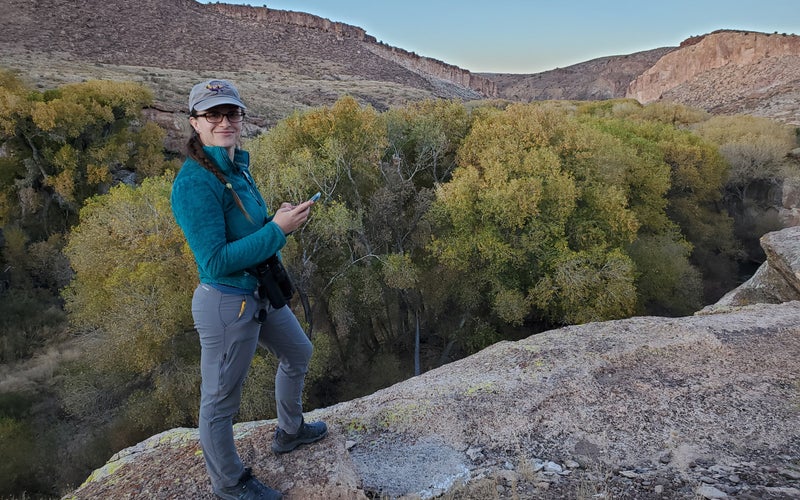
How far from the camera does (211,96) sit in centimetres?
226

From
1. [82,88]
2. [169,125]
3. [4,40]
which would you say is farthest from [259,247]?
[4,40]

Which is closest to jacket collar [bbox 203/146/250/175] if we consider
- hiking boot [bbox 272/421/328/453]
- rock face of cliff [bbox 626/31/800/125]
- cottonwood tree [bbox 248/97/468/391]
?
hiking boot [bbox 272/421/328/453]

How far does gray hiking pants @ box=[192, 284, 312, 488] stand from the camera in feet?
7.66

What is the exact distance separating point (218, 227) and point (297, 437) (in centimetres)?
194

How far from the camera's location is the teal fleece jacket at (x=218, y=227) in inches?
86.0

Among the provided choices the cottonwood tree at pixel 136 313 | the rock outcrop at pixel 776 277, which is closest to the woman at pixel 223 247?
the cottonwood tree at pixel 136 313

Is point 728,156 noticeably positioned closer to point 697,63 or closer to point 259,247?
point 259,247

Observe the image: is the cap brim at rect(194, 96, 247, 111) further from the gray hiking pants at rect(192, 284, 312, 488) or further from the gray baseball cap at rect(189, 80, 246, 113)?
the gray hiking pants at rect(192, 284, 312, 488)

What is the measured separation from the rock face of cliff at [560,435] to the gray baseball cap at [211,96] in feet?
8.39

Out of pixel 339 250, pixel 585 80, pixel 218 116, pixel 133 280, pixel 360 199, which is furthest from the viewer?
pixel 585 80

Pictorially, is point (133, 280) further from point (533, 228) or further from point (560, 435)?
point (533, 228)

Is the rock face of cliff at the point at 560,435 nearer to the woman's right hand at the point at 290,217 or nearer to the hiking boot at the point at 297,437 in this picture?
the hiking boot at the point at 297,437

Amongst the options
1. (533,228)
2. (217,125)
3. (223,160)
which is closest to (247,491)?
(223,160)

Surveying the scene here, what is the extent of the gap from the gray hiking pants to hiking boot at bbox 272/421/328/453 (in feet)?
1.96
